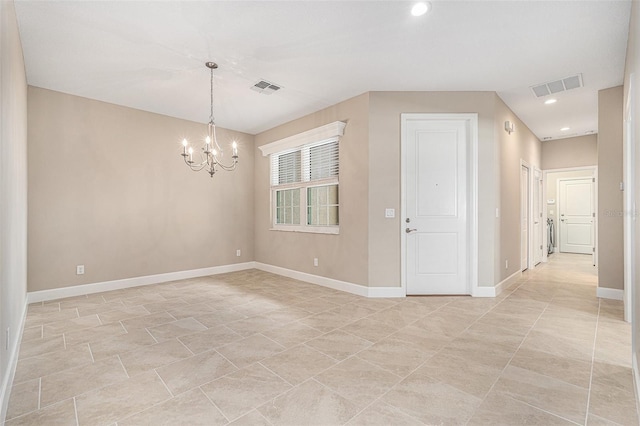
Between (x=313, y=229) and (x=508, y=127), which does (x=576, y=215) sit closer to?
(x=508, y=127)

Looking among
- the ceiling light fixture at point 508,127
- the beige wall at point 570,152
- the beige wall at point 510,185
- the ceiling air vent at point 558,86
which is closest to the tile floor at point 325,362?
the beige wall at point 510,185

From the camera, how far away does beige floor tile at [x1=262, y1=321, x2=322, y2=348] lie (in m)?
2.67

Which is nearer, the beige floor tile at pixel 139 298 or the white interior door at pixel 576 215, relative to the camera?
the beige floor tile at pixel 139 298

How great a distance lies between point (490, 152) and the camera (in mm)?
4062

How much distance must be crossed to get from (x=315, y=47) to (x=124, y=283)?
13.8 feet

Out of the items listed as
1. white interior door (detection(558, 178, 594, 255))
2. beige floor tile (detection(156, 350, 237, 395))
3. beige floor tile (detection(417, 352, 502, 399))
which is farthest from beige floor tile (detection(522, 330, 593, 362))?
white interior door (detection(558, 178, 594, 255))

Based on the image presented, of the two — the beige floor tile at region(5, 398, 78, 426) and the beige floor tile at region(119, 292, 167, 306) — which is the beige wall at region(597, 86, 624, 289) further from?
the beige floor tile at region(119, 292, 167, 306)

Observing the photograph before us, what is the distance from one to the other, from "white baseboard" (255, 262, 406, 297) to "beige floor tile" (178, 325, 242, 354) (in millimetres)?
1880

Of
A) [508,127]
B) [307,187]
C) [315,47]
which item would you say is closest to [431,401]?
[315,47]

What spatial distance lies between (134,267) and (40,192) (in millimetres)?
1529

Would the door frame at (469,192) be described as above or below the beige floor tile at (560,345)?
above

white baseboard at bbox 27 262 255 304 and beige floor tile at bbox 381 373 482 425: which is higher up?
white baseboard at bbox 27 262 255 304

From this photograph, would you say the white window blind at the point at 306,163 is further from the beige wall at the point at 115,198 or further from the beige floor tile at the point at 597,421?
the beige floor tile at the point at 597,421

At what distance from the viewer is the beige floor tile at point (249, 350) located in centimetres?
233
